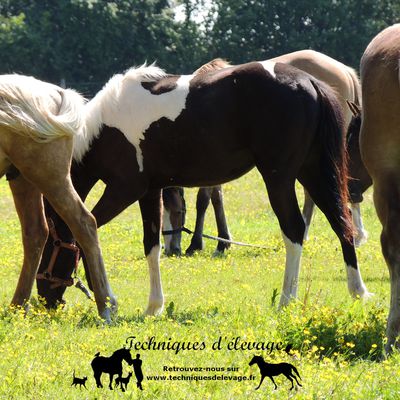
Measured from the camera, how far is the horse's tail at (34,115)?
829cm

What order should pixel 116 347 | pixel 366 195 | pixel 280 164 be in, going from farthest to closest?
pixel 366 195 < pixel 280 164 < pixel 116 347

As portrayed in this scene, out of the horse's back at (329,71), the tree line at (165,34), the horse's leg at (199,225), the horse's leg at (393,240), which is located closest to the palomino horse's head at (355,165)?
the horse's back at (329,71)

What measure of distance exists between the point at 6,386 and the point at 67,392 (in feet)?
1.17

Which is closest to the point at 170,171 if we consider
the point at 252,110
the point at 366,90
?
the point at 252,110

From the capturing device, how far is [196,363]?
653 centimetres

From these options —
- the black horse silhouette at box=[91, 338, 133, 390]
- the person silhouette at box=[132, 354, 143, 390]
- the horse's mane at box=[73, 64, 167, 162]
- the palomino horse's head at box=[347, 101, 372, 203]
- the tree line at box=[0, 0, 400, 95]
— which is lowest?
the tree line at box=[0, 0, 400, 95]

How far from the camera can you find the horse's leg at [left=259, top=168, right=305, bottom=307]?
926 centimetres

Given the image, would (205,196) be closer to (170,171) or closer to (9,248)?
(9,248)

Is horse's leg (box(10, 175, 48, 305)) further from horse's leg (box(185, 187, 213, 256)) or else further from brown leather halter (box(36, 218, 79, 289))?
horse's leg (box(185, 187, 213, 256))

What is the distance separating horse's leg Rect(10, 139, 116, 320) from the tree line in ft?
134

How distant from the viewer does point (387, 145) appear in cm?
662

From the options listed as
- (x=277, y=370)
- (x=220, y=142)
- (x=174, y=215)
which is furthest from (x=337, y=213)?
(x=174, y=215)

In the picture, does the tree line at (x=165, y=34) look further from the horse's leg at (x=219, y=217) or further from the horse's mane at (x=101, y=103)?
the horse's mane at (x=101, y=103)

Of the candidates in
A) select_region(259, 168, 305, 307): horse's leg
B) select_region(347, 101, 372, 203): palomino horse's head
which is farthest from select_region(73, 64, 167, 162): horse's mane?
select_region(347, 101, 372, 203): palomino horse's head
